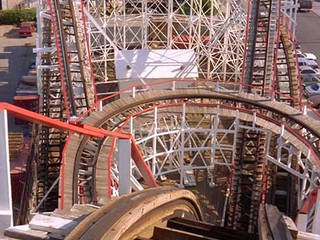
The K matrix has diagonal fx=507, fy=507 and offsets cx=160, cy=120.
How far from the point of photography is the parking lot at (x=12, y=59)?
27.0 metres

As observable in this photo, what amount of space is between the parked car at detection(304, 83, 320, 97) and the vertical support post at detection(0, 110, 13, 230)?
73.5 ft

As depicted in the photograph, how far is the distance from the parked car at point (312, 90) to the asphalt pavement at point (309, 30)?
8856 mm

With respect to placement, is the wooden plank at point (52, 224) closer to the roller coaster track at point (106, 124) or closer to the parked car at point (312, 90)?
the roller coaster track at point (106, 124)

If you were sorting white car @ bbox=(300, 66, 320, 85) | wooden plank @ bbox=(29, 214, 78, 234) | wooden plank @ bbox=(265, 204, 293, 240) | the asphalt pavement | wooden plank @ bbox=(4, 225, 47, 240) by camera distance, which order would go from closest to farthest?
wooden plank @ bbox=(4, 225, 47, 240), wooden plank @ bbox=(29, 214, 78, 234), wooden plank @ bbox=(265, 204, 293, 240), white car @ bbox=(300, 66, 320, 85), the asphalt pavement

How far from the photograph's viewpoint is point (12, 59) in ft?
108

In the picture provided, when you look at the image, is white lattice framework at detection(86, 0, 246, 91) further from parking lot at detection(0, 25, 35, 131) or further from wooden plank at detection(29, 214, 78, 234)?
wooden plank at detection(29, 214, 78, 234)

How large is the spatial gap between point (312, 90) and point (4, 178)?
905 inches

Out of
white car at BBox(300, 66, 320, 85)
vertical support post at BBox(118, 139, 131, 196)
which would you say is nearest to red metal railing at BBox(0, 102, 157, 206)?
vertical support post at BBox(118, 139, 131, 196)

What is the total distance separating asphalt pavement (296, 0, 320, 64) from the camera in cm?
3592

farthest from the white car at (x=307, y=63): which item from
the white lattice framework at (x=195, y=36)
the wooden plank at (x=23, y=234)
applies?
the wooden plank at (x=23, y=234)

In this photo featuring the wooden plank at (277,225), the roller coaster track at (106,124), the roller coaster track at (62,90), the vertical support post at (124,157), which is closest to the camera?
the wooden plank at (277,225)

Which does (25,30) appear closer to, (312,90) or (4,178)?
(312,90)

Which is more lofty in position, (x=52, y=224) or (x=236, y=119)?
(x=236, y=119)

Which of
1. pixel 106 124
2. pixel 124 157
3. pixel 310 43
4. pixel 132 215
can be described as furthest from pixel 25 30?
pixel 132 215
